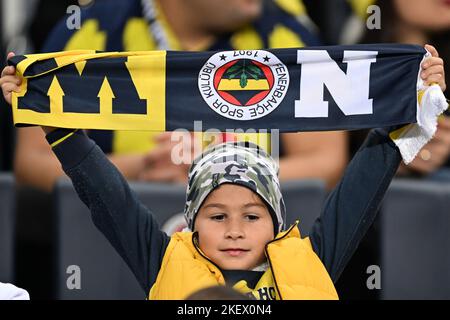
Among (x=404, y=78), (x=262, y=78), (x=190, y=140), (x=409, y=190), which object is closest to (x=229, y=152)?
(x=262, y=78)

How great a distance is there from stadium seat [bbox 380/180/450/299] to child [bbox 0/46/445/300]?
128 cm

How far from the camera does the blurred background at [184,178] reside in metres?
4.39

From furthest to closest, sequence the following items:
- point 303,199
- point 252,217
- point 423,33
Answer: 1. point 423,33
2. point 303,199
3. point 252,217

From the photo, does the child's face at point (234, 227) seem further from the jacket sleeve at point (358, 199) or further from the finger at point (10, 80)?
the finger at point (10, 80)

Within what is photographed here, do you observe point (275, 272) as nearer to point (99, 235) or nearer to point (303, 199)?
point (303, 199)

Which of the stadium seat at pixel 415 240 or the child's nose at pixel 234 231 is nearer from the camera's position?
the child's nose at pixel 234 231

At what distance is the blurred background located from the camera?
439cm

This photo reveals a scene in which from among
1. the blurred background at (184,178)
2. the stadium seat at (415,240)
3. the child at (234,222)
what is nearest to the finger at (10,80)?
the child at (234,222)

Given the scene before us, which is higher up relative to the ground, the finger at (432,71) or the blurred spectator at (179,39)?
the blurred spectator at (179,39)

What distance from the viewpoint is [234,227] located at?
3.12 metres

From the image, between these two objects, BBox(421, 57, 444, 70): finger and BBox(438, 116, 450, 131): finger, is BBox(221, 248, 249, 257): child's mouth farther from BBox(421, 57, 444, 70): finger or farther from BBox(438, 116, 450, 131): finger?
BBox(438, 116, 450, 131): finger

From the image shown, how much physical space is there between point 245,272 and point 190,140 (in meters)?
1.26

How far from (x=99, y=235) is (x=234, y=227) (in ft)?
4.50

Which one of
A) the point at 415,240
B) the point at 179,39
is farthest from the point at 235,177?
the point at 179,39
